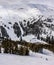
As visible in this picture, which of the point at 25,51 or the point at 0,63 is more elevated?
the point at 0,63

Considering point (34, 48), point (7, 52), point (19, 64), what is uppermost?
point (19, 64)

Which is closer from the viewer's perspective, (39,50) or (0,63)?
(0,63)

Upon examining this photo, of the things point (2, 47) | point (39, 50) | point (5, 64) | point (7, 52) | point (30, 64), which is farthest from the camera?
point (39, 50)

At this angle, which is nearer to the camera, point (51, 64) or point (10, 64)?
point (10, 64)

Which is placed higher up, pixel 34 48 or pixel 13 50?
pixel 13 50

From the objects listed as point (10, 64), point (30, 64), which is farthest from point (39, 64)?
point (10, 64)

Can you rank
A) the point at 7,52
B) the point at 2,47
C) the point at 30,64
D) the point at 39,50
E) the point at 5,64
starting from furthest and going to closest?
the point at 39,50, the point at 2,47, the point at 7,52, the point at 30,64, the point at 5,64

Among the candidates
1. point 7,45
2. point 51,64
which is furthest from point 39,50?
point 51,64

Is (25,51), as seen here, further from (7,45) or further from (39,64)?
(39,64)

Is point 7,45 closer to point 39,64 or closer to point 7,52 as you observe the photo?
point 7,52
